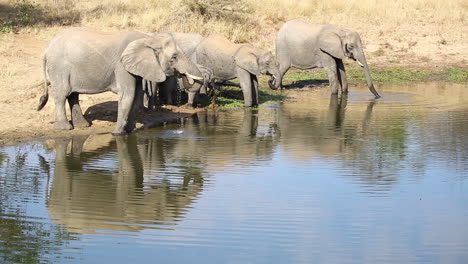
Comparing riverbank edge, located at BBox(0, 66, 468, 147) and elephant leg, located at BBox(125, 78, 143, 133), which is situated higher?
elephant leg, located at BBox(125, 78, 143, 133)

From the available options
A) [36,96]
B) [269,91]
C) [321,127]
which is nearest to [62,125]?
[36,96]

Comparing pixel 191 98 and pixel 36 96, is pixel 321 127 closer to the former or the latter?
pixel 191 98

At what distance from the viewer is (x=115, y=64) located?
12703 millimetres

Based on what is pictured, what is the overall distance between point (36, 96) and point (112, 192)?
6.22 m

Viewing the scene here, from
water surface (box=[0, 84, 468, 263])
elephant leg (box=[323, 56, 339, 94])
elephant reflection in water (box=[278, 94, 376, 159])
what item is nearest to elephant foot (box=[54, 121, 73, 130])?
water surface (box=[0, 84, 468, 263])

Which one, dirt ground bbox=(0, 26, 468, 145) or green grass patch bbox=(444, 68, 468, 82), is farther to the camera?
green grass patch bbox=(444, 68, 468, 82)

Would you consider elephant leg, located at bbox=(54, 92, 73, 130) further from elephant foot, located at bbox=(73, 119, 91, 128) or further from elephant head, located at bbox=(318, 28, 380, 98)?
elephant head, located at bbox=(318, 28, 380, 98)

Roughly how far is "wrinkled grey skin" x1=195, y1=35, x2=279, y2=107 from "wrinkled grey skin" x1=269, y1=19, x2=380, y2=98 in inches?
96.0

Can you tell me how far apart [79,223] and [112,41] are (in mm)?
5116

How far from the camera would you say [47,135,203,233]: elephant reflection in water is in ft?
27.8

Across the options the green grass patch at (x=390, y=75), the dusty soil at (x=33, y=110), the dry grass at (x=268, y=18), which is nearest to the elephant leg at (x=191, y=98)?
the dusty soil at (x=33, y=110)

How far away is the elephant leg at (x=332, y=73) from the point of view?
18.8 meters

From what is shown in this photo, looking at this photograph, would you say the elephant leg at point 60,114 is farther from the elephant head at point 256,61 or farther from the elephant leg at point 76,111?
the elephant head at point 256,61

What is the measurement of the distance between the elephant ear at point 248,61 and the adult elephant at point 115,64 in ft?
11.9
